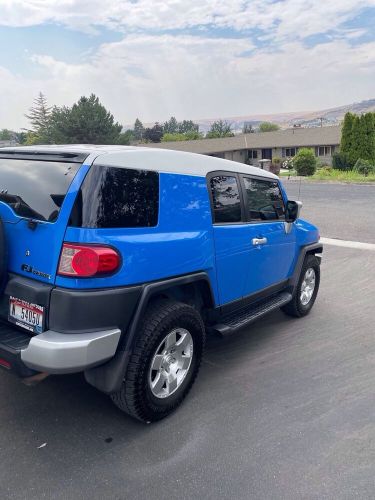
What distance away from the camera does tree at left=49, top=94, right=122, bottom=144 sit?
48.1 metres

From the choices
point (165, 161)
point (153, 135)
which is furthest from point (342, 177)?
point (153, 135)

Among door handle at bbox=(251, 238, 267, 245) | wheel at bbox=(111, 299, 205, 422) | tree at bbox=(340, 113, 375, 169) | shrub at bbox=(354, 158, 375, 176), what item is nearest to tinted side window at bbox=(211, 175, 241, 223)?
door handle at bbox=(251, 238, 267, 245)

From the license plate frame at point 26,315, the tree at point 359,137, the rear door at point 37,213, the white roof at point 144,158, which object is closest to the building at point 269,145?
the tree at point 359,137

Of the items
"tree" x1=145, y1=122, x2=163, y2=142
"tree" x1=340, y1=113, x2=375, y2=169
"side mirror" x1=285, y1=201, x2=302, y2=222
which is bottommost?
"side mirror" x1=285, y1=201, x2=302, y2=222

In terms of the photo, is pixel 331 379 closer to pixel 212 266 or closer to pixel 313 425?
pixel 313 425

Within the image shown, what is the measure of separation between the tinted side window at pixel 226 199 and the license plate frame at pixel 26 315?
5.00ft

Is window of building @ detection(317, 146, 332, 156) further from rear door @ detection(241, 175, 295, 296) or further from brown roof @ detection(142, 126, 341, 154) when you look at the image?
rear door @ detection(241, 175, 295, 296)

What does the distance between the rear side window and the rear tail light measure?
141mm

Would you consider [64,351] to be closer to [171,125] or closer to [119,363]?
[119,363]

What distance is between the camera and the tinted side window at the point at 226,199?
11.2 feet

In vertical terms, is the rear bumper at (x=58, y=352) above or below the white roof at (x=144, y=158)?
below

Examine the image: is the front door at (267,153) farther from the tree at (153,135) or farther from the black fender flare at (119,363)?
the black fender flare at (119,363)

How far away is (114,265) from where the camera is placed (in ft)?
8.34

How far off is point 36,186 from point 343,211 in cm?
1170
